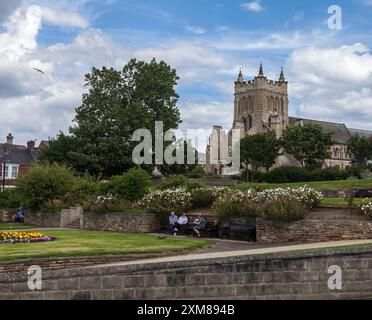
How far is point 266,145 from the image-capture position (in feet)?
247

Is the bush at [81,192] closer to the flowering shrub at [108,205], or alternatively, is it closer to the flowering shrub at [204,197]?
the flowering shrub at [108,205]

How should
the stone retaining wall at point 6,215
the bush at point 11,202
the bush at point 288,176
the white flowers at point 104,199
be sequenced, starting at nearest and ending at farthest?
the white flowers at point 104,199, the stone retaining wall at point 6,215, the bush at point 11,202, the bush at point 288,176

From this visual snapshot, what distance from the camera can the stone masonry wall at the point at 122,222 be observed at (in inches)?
1004

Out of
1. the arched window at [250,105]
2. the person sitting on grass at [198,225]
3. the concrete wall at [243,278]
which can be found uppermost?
the arched window at [250,105]

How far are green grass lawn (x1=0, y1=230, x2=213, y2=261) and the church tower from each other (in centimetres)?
9760

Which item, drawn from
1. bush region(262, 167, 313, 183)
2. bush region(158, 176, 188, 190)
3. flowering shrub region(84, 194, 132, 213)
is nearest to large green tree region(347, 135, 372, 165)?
bush region(262, 167, 313, 183)

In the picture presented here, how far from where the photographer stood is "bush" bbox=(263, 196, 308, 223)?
66.2ft

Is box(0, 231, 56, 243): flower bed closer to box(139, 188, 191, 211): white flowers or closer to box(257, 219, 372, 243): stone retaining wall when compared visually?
box(139, 188, 191, 211): white flowers

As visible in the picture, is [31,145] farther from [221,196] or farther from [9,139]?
[221,196]

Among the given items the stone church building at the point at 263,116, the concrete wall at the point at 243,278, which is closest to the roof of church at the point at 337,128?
the stone church building at the point at 263,116

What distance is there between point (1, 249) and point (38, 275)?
539 centimetres

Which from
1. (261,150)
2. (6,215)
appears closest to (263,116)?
(261,150)

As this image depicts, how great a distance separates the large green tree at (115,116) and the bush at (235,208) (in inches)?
874

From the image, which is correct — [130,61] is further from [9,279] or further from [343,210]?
[9,279]
